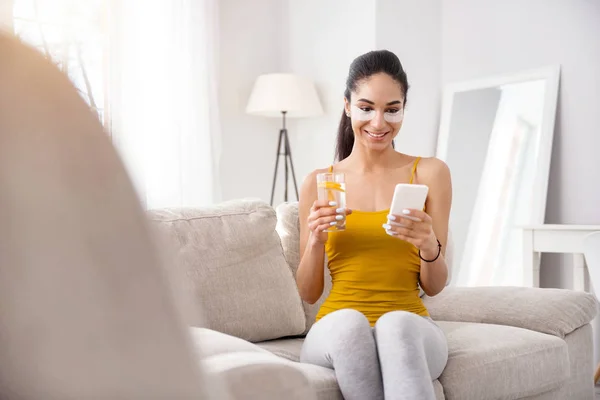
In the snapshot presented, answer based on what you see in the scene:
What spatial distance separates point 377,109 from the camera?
2.17 metres

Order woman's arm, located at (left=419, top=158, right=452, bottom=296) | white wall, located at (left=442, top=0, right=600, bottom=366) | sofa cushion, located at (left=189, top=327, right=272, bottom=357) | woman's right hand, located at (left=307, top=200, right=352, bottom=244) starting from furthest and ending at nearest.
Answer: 1. white wall, located at (left=442, top=0, right=600, bottom=366)
2. woman's arm, located at (left=419, top=158, right=452, bottom=296)
3. woman's right hand, located at (left=307, top=200, right=352, bottom=244)
4. sofa cushion, located at (left=189, top=327, right=272, bottom=357)

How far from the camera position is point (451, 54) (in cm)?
466

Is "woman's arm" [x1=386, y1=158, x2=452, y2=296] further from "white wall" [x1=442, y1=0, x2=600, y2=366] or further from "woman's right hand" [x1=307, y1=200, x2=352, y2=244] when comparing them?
"white wall" [x1=442, y1=0, x2=600, y2=366]

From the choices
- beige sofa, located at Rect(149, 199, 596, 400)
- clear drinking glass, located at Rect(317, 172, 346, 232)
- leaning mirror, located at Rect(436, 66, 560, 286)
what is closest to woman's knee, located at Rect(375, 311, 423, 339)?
beige sofa, located at Rect(149, 199, 596, 400)

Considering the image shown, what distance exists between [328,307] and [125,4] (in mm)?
2822

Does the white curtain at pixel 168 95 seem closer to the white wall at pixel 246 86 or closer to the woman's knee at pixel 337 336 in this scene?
the white wall at pixel 246 86

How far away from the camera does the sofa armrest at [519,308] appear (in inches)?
93.0

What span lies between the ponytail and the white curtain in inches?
75.4

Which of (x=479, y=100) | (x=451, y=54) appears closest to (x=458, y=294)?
(x=479, y=100)

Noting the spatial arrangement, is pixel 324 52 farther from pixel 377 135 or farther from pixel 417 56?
pixel 377 135

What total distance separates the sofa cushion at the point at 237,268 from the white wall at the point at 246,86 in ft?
8.15

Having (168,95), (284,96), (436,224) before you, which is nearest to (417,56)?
(284,96)

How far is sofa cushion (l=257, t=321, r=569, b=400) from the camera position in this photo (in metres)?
1.95

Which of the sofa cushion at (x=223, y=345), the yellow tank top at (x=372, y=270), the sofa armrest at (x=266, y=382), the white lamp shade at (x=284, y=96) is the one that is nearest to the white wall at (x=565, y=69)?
the white lamp shade at (x=284, y=96)
